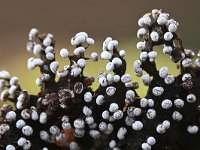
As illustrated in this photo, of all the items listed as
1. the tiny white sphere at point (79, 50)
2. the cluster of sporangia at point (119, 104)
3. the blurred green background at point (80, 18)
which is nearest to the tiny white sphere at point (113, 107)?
the cluster of sporangia at point (119, 104)

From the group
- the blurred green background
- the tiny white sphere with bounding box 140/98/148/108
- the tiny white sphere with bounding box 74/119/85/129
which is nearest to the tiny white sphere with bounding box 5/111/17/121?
the tiny white sphere with bounding box 74/119/85/129

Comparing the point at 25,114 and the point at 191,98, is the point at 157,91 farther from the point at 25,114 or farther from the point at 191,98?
the point at 25,114

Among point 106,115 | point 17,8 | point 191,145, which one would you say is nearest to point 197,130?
point 191,145

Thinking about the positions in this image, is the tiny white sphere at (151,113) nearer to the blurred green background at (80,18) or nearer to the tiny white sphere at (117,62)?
the tiny white sphere at (117,62)

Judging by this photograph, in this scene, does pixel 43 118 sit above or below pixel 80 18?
below

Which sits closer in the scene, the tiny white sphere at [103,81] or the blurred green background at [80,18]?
the tiny white sphere at [103,81]

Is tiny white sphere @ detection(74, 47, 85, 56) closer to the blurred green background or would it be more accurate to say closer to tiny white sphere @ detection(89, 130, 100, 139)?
tiny white sphere @ detection(89, 130, 100, 139)

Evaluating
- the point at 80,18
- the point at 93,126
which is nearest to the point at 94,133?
the point at 93,126

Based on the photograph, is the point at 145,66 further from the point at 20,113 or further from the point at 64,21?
the point at 64,21
